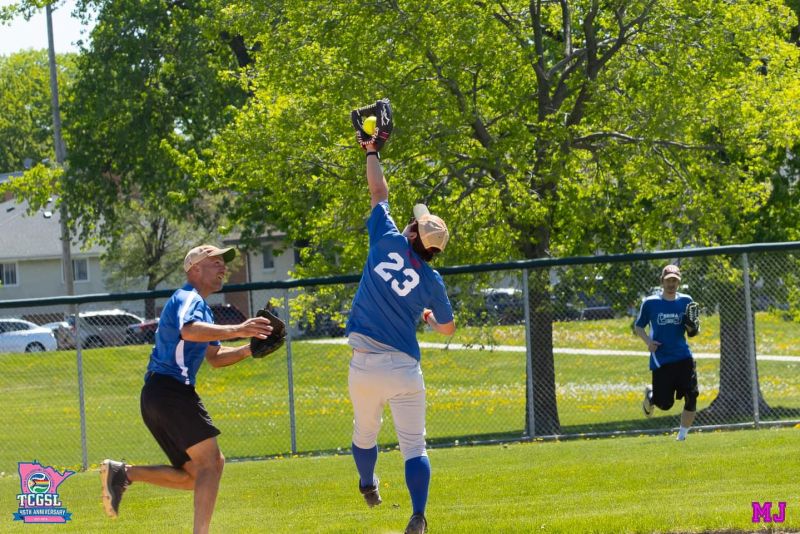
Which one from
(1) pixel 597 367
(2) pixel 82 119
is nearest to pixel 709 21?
(1) pixel 597 367

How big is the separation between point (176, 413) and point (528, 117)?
1183 cm

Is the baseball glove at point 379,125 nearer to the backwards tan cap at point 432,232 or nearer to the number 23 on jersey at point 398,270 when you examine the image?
the backwards tan cap at point 432,232

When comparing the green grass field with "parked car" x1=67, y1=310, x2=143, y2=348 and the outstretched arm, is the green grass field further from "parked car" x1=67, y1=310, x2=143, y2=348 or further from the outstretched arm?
the outstretched arm

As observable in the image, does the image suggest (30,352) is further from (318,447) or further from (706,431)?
(706,431)

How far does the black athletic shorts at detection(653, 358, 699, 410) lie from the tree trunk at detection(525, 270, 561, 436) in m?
2.38

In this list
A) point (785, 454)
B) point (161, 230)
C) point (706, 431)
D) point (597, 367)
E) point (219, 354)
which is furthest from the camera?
point (161, 230)

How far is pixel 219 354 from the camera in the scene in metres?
7.89

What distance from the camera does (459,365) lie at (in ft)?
63.3

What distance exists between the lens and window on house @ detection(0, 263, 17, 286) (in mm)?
55750

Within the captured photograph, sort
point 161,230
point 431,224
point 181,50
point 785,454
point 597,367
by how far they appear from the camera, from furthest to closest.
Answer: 1. point 161,230
2. point 181,50
3. point 597,367
4. point 785,454
5. point 431,224

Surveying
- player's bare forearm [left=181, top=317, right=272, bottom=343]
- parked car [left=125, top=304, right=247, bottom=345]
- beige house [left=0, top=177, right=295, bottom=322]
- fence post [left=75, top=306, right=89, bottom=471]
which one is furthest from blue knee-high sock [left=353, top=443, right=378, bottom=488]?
beige house [left=0, top=177, right=295, bottom=322]

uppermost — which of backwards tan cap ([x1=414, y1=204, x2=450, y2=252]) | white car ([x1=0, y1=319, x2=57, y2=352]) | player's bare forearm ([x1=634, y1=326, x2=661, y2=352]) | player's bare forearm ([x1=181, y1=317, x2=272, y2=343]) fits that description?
backwards tan cap ([x1=414, y1=204, x2=450, y2=252])

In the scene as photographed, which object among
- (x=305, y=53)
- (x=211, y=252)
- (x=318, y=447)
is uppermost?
(x=305, y=53)

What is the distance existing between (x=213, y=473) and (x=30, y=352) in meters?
10.6
